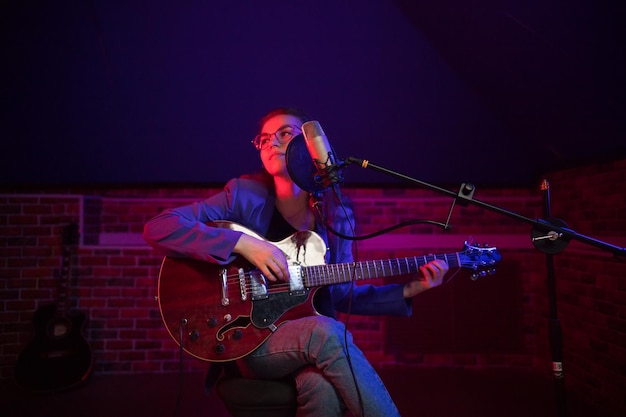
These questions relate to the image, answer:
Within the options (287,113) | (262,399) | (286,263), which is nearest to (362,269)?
(286,263)

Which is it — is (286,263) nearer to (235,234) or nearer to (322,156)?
(235,234)

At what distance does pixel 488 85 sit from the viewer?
329cm

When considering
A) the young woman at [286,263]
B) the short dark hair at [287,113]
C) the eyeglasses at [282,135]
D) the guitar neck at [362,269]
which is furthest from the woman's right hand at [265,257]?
the short dark hair at [287,113]

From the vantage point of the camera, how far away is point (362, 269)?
217cm

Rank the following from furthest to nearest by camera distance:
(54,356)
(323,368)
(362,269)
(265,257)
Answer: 1. (54,356)
2. (362,269)
3. (265,257)
4. (323,368)

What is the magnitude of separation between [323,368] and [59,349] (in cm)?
261

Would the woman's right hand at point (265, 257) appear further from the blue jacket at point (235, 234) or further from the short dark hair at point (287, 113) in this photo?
the short dark hair at point (287, 113)

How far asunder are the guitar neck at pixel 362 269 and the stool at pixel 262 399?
465 millimetres

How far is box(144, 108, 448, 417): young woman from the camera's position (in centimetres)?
180

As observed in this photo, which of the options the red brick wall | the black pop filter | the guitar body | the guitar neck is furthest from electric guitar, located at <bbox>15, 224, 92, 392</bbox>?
the black pop filter

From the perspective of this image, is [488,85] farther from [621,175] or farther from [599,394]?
[599,394]

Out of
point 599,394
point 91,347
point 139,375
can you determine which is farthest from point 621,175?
point 91,347

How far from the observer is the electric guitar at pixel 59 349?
3379 millimetres

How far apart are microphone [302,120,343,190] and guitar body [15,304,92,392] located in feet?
9.31
